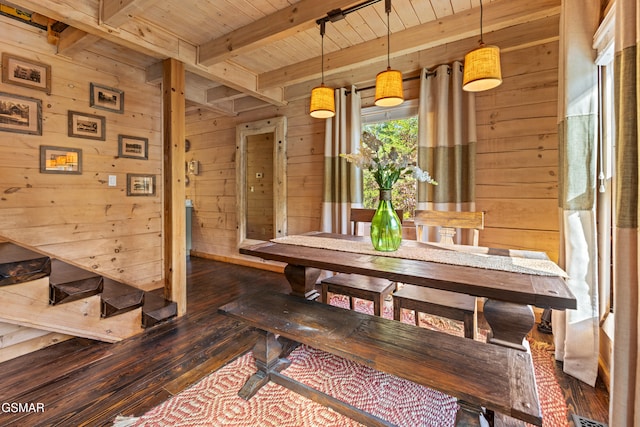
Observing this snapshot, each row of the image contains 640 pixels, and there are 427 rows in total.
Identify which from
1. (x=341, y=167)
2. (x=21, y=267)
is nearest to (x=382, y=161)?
(x=341, y=167)

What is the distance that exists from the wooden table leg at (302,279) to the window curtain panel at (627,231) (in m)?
1.50

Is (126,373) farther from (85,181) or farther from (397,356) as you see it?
(85,181)

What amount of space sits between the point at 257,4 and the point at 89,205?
2428 mm

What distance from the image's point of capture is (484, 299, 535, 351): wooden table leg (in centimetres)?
128

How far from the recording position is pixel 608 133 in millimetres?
1722

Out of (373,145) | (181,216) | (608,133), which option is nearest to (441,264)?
(373,145)

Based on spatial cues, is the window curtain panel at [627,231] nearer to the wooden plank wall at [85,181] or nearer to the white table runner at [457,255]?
the white table runner at [457,255]

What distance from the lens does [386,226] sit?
1.77 metres

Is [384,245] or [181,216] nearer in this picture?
[384,245]

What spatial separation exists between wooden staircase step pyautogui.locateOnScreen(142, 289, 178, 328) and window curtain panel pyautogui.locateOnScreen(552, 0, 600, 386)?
2.90 m

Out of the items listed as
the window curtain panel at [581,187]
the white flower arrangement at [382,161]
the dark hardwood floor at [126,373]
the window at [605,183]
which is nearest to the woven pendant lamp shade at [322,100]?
the white flower arrangement at [382,161]

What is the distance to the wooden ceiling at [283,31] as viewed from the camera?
81.7 inches

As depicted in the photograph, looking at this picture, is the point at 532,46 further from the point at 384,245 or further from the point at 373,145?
the point at 384,245

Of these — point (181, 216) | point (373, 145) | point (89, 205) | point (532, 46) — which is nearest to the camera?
point (373, 145)
